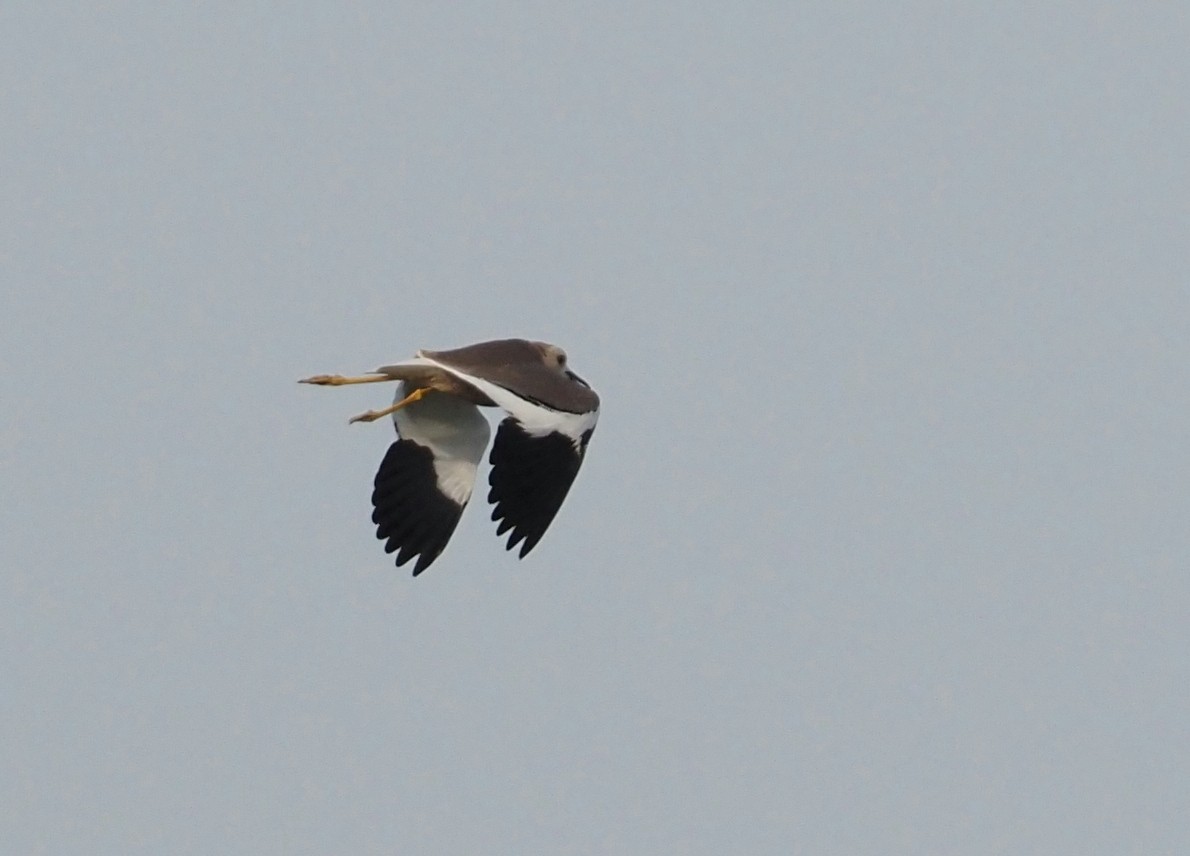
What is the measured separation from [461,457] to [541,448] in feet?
5.59

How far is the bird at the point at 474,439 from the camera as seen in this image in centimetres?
1504

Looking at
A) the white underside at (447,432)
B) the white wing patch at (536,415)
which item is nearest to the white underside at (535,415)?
the white wing patch at (536,415)

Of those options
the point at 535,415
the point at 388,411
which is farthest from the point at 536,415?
the point at 388,411

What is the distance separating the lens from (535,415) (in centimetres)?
1502

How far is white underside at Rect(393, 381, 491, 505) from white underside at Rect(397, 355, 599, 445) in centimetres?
104

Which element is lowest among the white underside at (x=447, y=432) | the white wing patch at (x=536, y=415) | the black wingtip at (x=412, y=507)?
the black wingtip at (x=412, y=507)

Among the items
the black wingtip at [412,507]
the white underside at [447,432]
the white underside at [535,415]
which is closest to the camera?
the white underside at [535,415]

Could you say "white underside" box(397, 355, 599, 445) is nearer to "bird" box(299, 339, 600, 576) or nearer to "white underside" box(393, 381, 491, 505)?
"bird" box(299, 339, 600, 576)

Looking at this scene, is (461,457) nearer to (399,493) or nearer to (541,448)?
(399,493)

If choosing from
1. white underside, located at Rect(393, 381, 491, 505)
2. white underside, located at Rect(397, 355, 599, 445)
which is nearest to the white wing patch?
white underside, located at Rect(397, 355, 599, 445)

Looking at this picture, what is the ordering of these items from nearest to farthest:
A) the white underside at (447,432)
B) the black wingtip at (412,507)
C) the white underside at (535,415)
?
1. the white underside at (535,415)
2. the black wingtip at (412,507)
3. the white underside at (447,432)

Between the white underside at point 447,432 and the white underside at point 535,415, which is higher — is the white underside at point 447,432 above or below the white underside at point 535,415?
below

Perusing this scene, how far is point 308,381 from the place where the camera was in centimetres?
1619

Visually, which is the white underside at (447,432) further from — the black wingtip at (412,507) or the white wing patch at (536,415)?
the white wing patch at (536,415)
